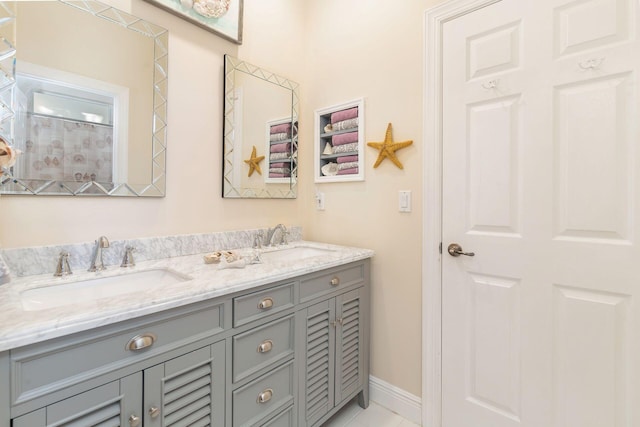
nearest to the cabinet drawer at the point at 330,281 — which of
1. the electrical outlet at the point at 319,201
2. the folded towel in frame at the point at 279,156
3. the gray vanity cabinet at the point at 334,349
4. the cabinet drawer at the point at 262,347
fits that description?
the gray vanity cabinet at the point at 334,349

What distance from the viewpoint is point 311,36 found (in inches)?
89.0

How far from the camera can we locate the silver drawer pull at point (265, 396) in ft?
4.19

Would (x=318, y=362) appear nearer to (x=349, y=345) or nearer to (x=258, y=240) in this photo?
(x=349, y=345)

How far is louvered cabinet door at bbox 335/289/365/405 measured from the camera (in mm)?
1649

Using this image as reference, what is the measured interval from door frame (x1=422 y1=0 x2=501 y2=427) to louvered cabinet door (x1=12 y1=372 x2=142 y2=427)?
4.34 feet

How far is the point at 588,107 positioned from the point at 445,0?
847 mm

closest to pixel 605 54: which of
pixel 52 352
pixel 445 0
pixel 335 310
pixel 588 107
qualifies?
pixel 588 107

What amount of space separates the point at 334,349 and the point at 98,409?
3.34 ft

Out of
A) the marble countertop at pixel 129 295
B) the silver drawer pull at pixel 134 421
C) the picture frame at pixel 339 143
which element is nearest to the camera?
the marble countertop at pixel 129 295

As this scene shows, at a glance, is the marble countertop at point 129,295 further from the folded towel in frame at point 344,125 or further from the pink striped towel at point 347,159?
the folded towel in frame at point 344,125

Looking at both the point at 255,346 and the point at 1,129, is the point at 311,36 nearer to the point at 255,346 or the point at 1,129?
the point at 1,129

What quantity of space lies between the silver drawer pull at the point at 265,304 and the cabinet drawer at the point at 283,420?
47 cm

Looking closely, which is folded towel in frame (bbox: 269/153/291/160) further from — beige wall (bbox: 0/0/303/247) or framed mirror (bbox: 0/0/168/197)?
framed mirror (bbox: 0/0/168/197)

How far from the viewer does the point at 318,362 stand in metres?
1.53
